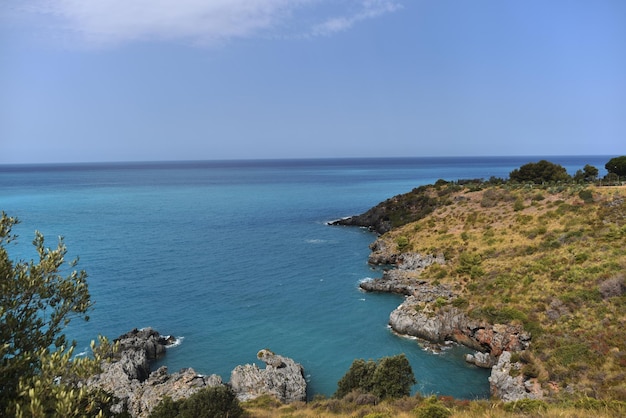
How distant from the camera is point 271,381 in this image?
3294 cm

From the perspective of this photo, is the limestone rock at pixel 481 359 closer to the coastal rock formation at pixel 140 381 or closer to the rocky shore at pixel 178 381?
the rocky shore at pixel 178 381

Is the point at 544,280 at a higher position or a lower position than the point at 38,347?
lower

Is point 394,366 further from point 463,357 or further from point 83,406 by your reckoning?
point 83,406

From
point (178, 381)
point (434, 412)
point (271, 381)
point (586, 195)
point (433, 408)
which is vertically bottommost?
point (271, 381)

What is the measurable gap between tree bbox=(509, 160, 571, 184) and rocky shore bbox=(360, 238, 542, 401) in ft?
173

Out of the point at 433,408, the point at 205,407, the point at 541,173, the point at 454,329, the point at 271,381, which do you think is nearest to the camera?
the point at 433,408

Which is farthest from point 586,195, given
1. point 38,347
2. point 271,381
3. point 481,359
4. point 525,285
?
point 38,347

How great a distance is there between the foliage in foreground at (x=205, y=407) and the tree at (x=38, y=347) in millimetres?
10298

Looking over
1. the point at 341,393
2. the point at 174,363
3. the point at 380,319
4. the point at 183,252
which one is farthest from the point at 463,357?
the point at 183,252

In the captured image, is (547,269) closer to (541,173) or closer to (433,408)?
(433,408)

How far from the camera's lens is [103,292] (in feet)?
180

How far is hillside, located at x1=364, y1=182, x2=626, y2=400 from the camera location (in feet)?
102

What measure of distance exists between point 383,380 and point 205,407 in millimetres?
13434

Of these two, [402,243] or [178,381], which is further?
[402,243]
